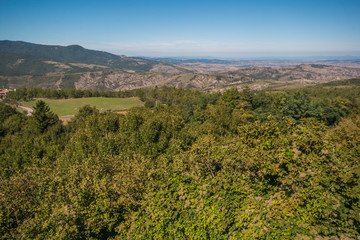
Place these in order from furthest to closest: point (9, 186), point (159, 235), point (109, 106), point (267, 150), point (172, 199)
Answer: point (109, 106)
point (9, 186)
point (267, 150)
point (172, 199)
point (159, 235)

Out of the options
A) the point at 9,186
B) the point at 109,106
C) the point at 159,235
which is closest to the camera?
the point at 159,235

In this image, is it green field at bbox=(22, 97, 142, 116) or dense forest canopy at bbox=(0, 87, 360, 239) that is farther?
green field at bbox=(22, 97, 142, 116)

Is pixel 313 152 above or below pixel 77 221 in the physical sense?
above

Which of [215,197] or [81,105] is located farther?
[81,105]

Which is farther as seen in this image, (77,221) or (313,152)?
(313,152)

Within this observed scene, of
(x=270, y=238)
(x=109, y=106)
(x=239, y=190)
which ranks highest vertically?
(x=239, y=190)

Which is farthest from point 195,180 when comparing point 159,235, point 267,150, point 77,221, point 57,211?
point 57,211

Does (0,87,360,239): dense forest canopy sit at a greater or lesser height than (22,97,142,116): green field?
greater

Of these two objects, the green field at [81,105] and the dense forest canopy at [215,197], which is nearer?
the dense forest canopy at [215,197]

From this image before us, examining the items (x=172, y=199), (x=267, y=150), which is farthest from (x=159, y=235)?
(x=267, y=150)

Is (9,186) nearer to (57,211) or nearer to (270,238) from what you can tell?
(57,211)

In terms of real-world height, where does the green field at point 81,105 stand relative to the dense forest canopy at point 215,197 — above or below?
below
